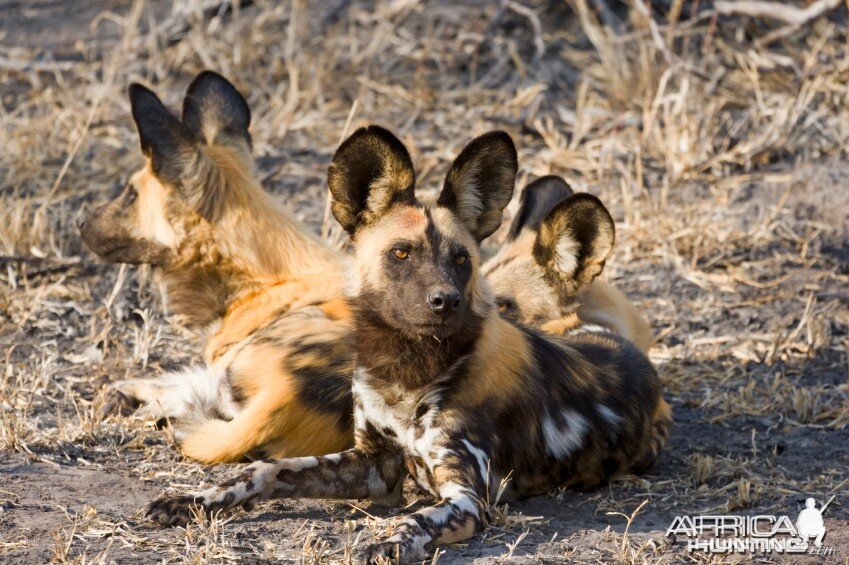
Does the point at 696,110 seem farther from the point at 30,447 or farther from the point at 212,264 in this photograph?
the point at 30,447

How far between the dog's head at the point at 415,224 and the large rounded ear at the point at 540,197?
1280 millimetres

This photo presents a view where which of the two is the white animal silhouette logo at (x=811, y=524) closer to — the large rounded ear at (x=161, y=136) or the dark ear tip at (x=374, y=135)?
the dark ear tip at (x=374, y=135)

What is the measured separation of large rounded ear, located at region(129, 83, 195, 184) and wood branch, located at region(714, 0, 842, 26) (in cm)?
341

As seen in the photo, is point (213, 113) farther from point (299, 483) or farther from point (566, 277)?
point (299, 483)

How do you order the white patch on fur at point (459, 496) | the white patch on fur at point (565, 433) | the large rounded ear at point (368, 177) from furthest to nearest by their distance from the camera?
the white patch on fur at point (565, 433) < the large rounded ear at point (368, 177) < the white patch on fur at point (459, 496)

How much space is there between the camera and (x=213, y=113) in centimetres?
420

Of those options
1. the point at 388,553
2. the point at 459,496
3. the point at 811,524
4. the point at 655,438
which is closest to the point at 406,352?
the point at 459,496

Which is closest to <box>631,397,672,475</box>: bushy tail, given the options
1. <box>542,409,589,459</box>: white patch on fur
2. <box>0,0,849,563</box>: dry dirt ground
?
<box>0,0,849,563</box>: dry dirt ground

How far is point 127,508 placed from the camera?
2.90m

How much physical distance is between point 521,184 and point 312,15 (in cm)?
207

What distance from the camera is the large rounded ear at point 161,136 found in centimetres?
387

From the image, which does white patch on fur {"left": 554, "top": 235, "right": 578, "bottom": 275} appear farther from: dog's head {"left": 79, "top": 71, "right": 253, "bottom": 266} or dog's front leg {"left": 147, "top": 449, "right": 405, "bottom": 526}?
dog's front leg {"left": 147, "top": 449, "right": 405, "bottom": 526}

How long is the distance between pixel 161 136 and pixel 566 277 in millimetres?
1457

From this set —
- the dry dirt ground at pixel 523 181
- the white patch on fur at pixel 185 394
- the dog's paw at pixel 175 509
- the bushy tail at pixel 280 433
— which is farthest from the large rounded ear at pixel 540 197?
the dog's paw at pixel 175 509
